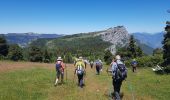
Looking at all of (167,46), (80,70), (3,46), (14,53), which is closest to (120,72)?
(80,70)

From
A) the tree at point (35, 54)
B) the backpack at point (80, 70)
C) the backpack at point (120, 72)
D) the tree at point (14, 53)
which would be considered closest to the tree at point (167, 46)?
the backpack at point (80, 70)

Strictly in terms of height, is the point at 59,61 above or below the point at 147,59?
above

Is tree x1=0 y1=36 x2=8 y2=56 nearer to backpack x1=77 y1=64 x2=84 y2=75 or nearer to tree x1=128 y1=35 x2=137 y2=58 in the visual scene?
tree x1=128 y1=35 x2=137 y2=58

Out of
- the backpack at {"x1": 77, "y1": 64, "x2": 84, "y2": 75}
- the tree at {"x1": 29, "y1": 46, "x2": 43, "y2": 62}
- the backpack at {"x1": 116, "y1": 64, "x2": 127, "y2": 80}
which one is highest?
the backpack at {"x1": 116, "y1": 64, "x2": 127, "y2": 80}

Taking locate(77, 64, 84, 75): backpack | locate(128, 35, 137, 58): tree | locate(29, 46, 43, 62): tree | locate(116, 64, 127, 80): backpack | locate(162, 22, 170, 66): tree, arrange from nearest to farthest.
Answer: locate(116, 64, 127, 80): backpack < locate(77, 64, 84, 75): backpack < locate(162, 22, 170, 66): tree < locate(128, 35, 137, 58): tree < locate(29, 46, 43, 62): tree

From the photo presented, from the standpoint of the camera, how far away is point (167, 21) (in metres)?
48.2

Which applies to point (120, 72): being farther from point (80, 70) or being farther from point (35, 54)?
point (35, 54)

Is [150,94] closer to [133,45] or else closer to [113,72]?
[113,72]

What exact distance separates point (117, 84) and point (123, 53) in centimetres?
9300

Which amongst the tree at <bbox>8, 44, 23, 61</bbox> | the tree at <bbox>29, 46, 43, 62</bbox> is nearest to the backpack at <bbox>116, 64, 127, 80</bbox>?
the tree at <bbox>29, 46, 43, 62</bbox>

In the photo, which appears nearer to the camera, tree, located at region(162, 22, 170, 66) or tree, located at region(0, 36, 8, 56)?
tree, located at region(162, 22, 170, 66)

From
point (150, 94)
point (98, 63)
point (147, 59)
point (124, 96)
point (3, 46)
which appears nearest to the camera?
point (124, 96)

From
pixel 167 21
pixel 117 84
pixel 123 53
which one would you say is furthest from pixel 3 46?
pixel 117 84

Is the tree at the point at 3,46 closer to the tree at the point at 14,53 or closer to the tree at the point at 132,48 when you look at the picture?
the tree at the point at 14,53
